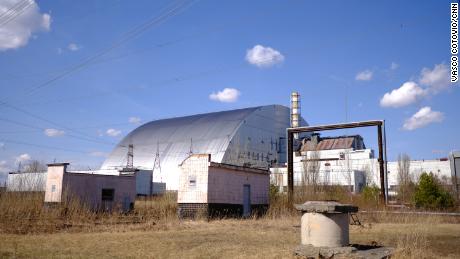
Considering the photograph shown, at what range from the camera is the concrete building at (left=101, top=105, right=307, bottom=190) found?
53031 millimetres

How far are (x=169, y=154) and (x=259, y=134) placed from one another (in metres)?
12.7

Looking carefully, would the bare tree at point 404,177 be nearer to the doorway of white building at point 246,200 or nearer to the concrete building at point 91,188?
the doorway of white building at point 246,200

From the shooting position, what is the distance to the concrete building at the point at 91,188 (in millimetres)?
28109

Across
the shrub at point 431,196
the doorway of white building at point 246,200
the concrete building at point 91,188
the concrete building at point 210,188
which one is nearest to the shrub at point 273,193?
the doorway of white building at point 246,200

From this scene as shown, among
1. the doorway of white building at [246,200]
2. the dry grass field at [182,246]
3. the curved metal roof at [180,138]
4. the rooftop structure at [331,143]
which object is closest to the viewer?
the dry grass field at [182,246]

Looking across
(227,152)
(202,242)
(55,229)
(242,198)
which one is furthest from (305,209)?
(227,152)

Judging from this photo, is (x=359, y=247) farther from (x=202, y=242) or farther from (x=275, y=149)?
(x=275, y=149)

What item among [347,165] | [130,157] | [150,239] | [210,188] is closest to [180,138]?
[130,157]

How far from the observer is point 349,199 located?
102 feet

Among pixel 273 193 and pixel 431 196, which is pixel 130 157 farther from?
pixel 431 196

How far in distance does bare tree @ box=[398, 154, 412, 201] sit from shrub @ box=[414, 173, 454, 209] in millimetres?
6347

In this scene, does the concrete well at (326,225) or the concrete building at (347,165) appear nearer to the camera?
the concrete well at (326,225)

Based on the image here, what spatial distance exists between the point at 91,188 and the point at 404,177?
101ft

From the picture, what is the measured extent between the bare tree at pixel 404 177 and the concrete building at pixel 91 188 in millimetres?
22285
